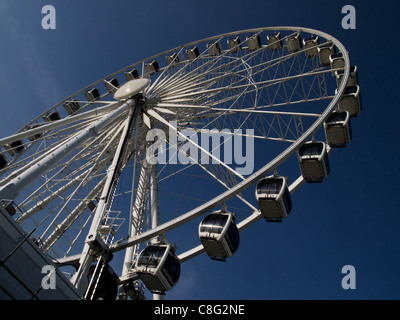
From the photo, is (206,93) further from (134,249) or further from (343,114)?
(134,249)

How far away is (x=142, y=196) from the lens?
1522 cm

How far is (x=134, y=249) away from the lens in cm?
1438

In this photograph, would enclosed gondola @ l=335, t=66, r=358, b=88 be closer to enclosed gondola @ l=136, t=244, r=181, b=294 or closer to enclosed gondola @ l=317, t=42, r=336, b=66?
enclosed gondola @ l=317, t=42, r=336, b=66

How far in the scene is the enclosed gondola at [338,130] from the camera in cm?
1590

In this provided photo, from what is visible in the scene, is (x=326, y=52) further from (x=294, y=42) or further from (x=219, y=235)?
(x=219, y=235)

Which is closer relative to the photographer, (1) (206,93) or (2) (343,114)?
(2) (343,114)

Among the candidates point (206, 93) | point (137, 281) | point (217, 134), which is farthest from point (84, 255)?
point (206, 93)

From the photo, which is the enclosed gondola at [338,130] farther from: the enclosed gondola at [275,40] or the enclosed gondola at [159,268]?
the enclosed gondola at [275,40]

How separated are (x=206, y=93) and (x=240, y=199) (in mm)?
7697
